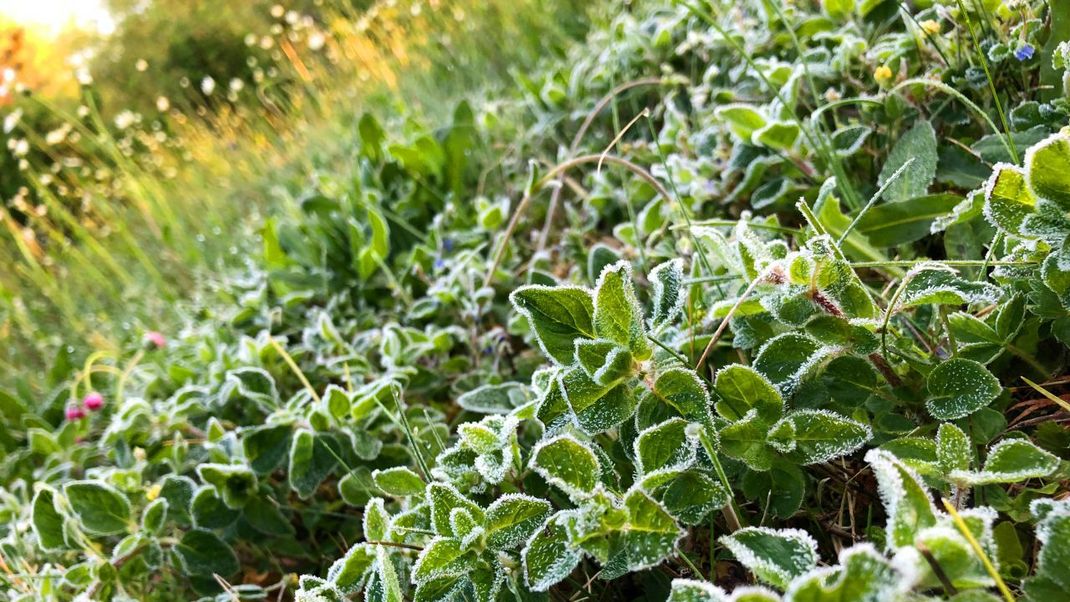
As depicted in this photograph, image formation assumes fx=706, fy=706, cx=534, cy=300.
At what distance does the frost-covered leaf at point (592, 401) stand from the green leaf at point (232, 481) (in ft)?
2.39

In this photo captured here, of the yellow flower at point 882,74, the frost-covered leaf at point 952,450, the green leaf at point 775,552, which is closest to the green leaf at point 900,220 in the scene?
the yellow flower at point 882,74

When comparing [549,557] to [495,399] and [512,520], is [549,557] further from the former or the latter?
[495,399]

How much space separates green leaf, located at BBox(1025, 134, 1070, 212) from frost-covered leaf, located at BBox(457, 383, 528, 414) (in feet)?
2.35

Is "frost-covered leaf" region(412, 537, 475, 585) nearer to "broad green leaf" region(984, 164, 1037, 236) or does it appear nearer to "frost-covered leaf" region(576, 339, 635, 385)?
"frost-covered leaf" region(576, 339, 635, 385)

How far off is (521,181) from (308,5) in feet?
21.1

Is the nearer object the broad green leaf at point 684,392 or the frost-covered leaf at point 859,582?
the frost-covered leaf at point 859,582

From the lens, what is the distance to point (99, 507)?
121cm

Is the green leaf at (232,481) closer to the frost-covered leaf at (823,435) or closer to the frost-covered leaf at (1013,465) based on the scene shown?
the frost-covered leaf at (823,435)

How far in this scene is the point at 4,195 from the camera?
6.45 m

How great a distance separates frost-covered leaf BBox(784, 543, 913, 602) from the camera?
1.38ft

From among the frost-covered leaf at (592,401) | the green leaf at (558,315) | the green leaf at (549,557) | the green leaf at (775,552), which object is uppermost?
the green leaf at (558,315)

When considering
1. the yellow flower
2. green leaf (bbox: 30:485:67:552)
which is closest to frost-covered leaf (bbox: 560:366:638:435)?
the yellow flower

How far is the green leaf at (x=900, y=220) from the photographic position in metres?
1.03

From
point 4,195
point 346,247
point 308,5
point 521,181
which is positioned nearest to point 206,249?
point 346,247
